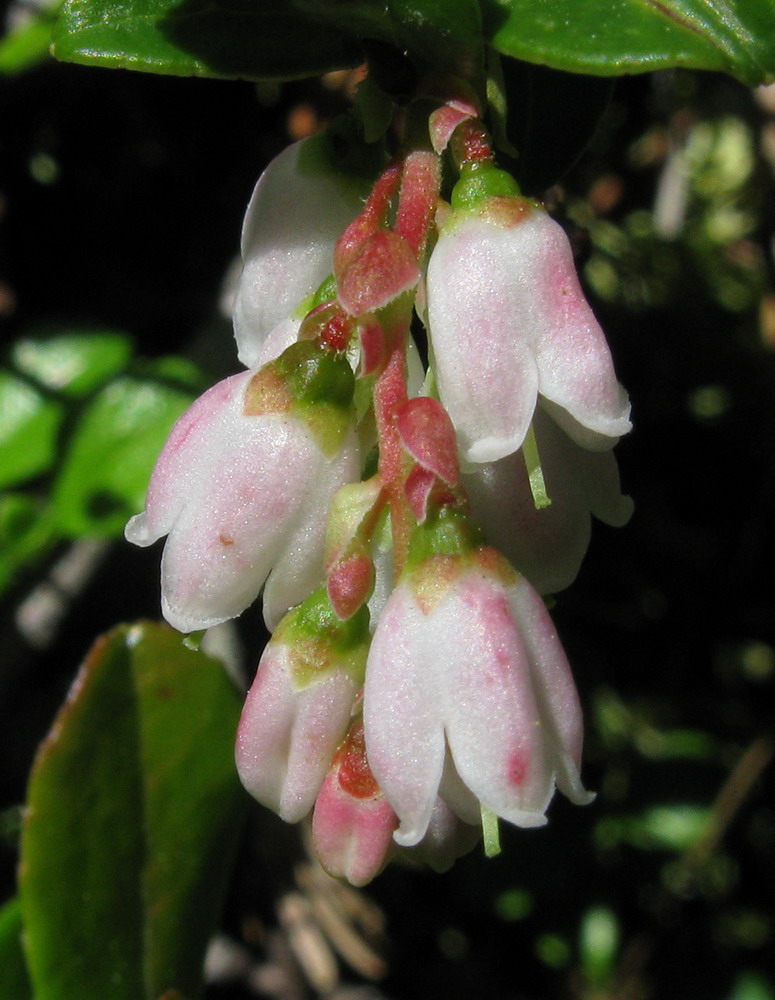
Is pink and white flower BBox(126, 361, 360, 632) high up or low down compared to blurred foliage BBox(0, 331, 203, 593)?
up

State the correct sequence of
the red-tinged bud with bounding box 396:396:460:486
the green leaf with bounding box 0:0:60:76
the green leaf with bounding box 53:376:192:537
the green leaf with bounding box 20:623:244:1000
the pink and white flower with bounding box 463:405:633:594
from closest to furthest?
the red-tinged bud with bounding box 396:396:460:486 < the pink and white flower with bounding box 463:405:633:594 < the green leaf with bounding box 20:623:244:1000 < the green leaf with bounding box 53:376:192:537 < the green leaf with bounding box 0:0:60:76

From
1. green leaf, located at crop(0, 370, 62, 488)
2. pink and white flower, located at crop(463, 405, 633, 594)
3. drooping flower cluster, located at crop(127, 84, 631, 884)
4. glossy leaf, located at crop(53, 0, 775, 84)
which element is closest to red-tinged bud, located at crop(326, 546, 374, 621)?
drooping flower cluster, located at crop(127, 84, 631, 884)

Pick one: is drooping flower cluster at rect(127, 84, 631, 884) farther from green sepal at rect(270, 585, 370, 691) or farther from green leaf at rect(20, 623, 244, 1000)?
green leaf at rect(20, 623, 244, 1000)

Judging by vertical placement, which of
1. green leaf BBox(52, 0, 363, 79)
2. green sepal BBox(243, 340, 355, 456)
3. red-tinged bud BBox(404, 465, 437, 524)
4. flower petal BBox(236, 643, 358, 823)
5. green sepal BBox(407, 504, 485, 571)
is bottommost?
flower petal BBox(236, 643, 358, 823)

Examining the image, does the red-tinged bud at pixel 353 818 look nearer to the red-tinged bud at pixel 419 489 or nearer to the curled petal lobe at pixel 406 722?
the curled petal lobe at pixel 406 722

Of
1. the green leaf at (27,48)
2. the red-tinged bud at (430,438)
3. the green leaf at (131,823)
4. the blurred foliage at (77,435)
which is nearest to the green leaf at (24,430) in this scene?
the blurred foliage at (77,435)

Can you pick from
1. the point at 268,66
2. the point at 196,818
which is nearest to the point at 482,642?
the point at 268,66

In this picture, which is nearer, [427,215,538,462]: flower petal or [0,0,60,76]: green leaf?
[427,215,538,462]: flower petal

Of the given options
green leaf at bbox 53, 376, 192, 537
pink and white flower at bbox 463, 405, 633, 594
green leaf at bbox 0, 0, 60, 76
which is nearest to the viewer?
pink and white flower at bbox 463, 405, 633, 594
